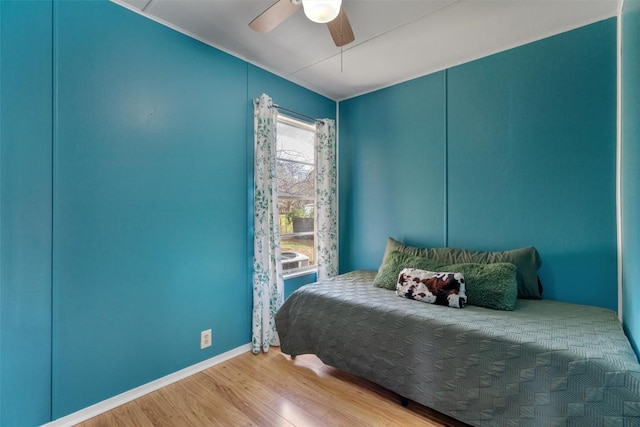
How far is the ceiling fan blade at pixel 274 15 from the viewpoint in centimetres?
158

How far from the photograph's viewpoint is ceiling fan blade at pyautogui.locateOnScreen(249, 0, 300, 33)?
158 centimetres

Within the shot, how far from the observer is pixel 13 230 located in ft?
4.91

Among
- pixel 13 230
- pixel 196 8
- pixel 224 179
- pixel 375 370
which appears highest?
pixel 196 8

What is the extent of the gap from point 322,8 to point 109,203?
170 centimetres

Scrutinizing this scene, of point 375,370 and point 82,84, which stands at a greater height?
point 82,84

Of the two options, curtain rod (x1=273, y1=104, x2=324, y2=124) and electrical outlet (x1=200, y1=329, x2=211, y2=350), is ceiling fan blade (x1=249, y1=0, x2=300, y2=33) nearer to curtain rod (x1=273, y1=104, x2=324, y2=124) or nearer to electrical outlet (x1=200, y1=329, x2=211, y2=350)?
curtain rod (x1=273, y1=104, x2=324, y2=124)

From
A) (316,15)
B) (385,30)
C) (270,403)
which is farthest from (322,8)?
(270,403)

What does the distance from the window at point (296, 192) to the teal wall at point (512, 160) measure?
2.11 feet

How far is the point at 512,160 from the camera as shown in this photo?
2.33 m

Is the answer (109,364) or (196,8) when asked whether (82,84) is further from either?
(109,364)

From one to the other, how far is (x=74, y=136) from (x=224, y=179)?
99 cm

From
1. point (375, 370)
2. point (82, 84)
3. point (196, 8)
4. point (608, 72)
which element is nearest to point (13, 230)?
point (82, 84)

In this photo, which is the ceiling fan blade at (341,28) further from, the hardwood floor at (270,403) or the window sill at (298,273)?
the hardwood floor at (270,403)

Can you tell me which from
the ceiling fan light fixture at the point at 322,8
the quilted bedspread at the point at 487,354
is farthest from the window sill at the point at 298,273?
the ceiling fan light fixture at the point at 322,8
